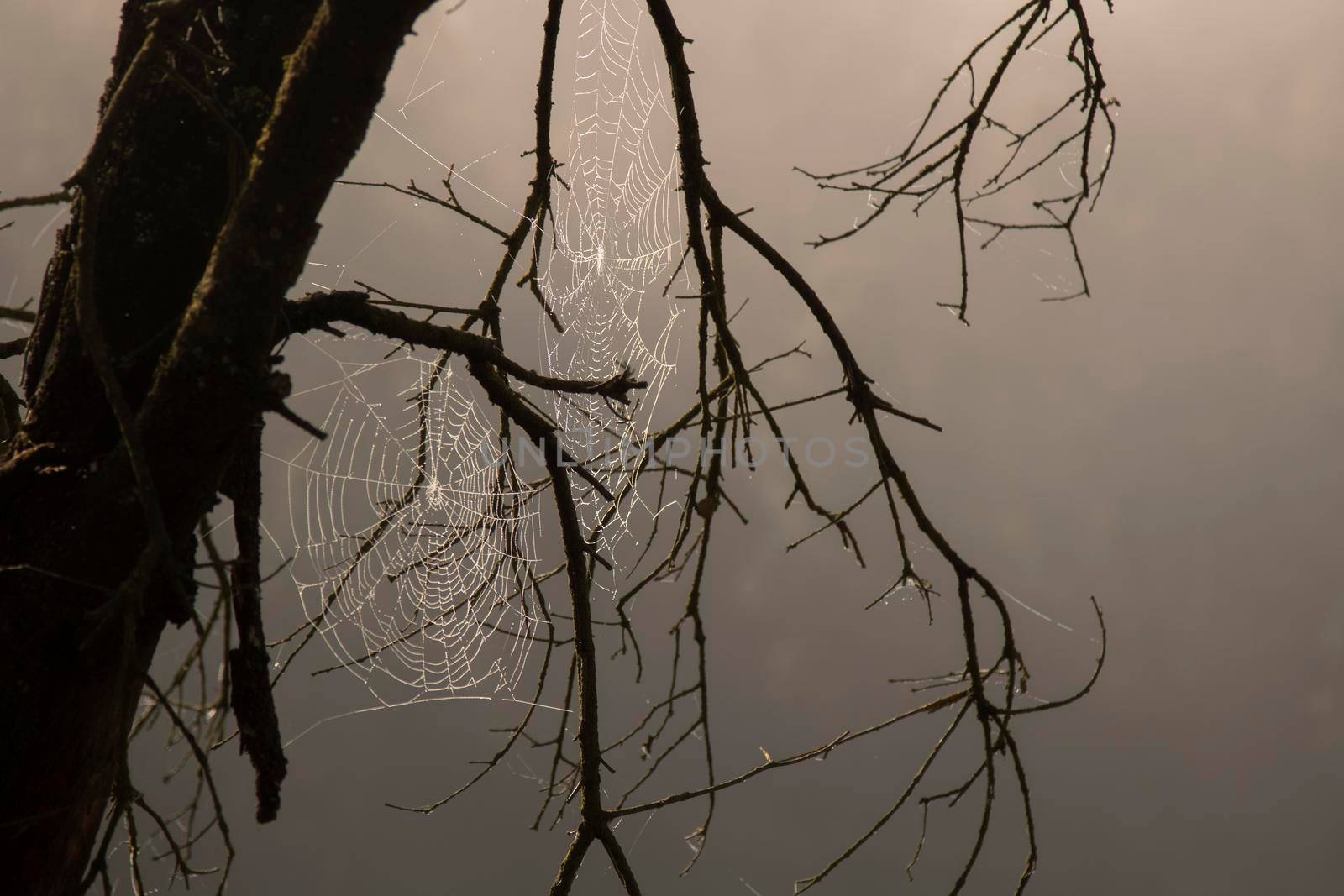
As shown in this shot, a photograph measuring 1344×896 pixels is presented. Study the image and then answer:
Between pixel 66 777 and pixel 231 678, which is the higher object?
pixel 231 678

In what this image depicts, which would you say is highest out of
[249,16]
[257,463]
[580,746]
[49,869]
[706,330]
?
[706,330]

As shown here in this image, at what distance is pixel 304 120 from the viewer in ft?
2.90

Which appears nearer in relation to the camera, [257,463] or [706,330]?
[257,463]

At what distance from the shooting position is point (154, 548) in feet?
2.40

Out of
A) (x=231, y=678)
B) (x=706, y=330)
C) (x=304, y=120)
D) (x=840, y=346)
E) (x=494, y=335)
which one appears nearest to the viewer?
(x=304, y=120)

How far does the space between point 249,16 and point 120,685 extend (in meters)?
0.74

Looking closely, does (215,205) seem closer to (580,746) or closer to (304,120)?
(304,120)

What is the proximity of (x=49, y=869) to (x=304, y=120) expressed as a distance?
731mm

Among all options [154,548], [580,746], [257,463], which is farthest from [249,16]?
[580,746]

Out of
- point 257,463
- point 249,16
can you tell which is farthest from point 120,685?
point 249,16

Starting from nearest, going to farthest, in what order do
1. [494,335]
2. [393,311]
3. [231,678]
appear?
[231,678]
[393,311]
[494,335]

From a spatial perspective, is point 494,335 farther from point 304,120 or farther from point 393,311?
point 304,120

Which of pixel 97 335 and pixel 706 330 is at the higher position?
pixel 706 330

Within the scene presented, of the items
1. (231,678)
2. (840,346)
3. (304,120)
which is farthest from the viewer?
(840,346)
